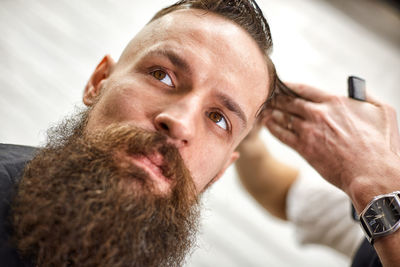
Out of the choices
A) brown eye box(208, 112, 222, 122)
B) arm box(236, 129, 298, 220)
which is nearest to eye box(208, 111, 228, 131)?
brown eye box(208, 112, 222, 122)

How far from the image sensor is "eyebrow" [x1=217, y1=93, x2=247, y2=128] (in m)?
0.98

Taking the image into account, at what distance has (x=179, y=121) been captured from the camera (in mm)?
855

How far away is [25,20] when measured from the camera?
6.69 ft

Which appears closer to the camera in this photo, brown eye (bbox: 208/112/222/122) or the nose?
the nose

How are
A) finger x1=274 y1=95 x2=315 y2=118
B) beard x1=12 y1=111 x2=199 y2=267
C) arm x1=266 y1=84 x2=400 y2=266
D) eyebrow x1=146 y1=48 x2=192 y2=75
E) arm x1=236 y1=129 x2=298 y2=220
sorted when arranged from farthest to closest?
arm x1=236 y1=129 x2=298 y2=220 < finger x1=274 y1=95 x2=315 y2=118 < arm x1=266 y1=84 x2=400 y2=266 < eyebrow x1=146 y1=48 x2=192 y2=75 < beard x1=12 y1=111 x2=199 y2=267

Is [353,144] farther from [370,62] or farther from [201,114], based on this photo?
[370,62]

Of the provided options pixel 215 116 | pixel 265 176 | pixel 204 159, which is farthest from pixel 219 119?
pixel 265 176

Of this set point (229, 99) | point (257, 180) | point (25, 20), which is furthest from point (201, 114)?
point (25, 20)

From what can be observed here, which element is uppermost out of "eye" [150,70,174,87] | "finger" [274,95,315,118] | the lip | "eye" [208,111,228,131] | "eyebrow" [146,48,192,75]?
"finger" [274,95,315,118]

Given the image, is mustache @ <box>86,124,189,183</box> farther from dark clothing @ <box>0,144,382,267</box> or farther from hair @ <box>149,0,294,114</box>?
hair @ <box>149,0,294,114</box>

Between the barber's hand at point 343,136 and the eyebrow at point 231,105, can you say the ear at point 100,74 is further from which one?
the barber's hand at point 343,136

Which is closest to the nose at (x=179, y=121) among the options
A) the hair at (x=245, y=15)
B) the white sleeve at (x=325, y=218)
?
the hair at (x=245, y=15)

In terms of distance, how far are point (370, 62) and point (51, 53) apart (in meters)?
2.00

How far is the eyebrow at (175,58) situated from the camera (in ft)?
3.13
